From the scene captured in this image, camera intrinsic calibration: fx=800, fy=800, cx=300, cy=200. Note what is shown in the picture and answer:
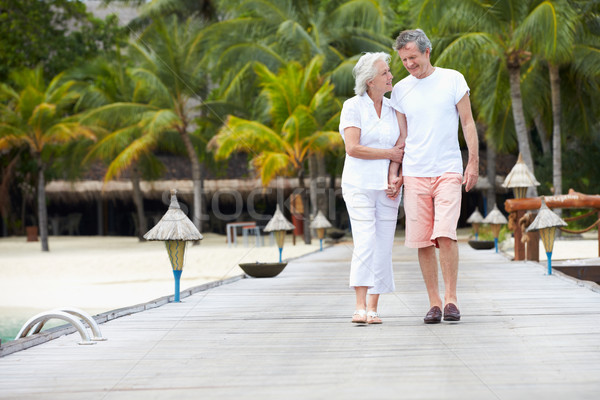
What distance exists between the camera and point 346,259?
11.2m

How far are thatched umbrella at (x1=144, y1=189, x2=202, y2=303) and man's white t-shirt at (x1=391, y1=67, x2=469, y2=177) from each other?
1914mm

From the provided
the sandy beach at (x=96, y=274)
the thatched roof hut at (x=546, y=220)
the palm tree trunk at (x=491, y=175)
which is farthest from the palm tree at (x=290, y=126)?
the thatched roof hut at (x=546, y=220)

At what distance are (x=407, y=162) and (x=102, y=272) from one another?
1160cm

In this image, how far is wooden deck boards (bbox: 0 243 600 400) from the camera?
8.48 feet

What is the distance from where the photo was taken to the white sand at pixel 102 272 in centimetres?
1075

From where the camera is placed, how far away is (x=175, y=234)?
5.35 meters

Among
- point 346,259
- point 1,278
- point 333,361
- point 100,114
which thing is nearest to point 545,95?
point 346,259

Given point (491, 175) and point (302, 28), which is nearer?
point (302, 28)

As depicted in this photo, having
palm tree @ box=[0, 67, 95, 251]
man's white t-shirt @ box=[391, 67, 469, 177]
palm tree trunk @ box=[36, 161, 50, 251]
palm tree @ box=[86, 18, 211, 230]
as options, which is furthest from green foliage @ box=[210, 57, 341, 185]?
man's white t-shirt @ box=[391, 67, 469, 177]

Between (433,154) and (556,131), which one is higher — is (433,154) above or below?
below

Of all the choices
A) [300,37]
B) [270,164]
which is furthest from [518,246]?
[300,37]

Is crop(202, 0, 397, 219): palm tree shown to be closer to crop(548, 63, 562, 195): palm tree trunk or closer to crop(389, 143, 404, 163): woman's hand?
crop(548, 63, 562, 195): palm tree trunk

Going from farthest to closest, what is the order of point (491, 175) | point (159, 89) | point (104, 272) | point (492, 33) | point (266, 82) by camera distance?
point (491, 175), point (159, 89), point (266, 82), point (492, 33), point (104, 272)

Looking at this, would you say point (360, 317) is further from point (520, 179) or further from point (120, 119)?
point (120, 119)
